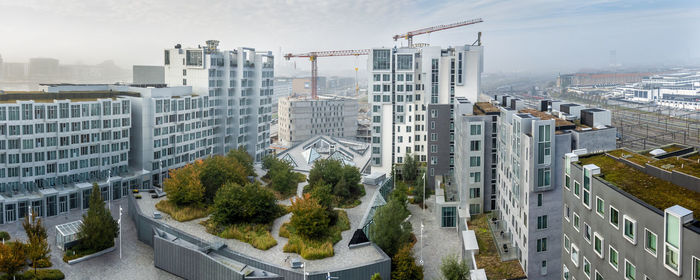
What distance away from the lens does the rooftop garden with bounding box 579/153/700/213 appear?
38.3 feet

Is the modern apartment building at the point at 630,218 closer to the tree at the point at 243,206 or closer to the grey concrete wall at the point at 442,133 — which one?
the tree at the point at 243,206

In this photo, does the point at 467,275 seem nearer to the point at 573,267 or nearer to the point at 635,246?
the point at 573,267

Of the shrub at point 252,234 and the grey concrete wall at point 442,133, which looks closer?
the shrub at point 252,234

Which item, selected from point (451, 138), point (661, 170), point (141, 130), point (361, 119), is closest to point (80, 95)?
point (141, 130)

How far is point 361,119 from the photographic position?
11388cm

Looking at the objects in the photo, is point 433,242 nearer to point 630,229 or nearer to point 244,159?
point 244,159

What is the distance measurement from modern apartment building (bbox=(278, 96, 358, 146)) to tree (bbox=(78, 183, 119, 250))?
57225 millimetres

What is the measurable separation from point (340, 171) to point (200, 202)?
31.8 ft

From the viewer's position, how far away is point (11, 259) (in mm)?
22031

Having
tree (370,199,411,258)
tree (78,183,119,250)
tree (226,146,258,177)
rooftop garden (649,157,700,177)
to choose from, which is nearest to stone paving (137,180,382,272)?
tree (370,199,411,258)

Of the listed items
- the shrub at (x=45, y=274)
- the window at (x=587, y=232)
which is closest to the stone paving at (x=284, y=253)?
the shrub at (x=45, y=274)

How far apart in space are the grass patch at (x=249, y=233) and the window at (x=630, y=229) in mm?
16376

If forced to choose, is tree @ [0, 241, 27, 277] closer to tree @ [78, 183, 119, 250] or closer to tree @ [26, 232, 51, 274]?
tree @ [26, 232, 51, 274]

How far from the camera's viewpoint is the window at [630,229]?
11.9m
